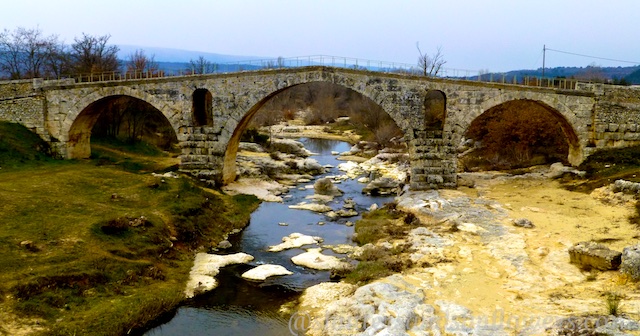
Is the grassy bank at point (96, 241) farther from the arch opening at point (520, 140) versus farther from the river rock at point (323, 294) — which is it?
the arch opening at point (520, 140)

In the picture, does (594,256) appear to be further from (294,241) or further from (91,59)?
(91,59)

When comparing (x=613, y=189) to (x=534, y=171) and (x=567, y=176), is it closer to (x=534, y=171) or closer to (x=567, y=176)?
(x=567, y=176)

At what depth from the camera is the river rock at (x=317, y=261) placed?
1942 centimetres

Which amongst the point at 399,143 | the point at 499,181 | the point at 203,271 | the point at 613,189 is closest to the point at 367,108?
the point at 399,143

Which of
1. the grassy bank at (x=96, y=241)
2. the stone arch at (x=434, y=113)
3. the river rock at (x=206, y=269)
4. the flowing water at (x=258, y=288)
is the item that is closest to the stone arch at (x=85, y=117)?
the grassy bank at (x=96, y=241)

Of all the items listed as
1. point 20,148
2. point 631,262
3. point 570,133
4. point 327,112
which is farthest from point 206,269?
point 327,112

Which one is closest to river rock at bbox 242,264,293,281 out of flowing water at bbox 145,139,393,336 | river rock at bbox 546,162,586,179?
flowing water at bbox 145,139,393,336

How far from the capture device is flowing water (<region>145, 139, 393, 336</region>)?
1483 centimetres

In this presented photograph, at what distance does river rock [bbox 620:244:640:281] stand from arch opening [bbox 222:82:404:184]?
2432cm

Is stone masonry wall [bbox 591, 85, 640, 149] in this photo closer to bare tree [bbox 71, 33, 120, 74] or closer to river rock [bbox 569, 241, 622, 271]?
river rock [bbox 569, 241, 622, 271]

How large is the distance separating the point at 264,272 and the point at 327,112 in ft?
222

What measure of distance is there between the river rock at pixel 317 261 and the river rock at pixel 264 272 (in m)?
0.93

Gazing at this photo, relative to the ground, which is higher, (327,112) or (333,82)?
(333,82)

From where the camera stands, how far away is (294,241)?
22812mm
